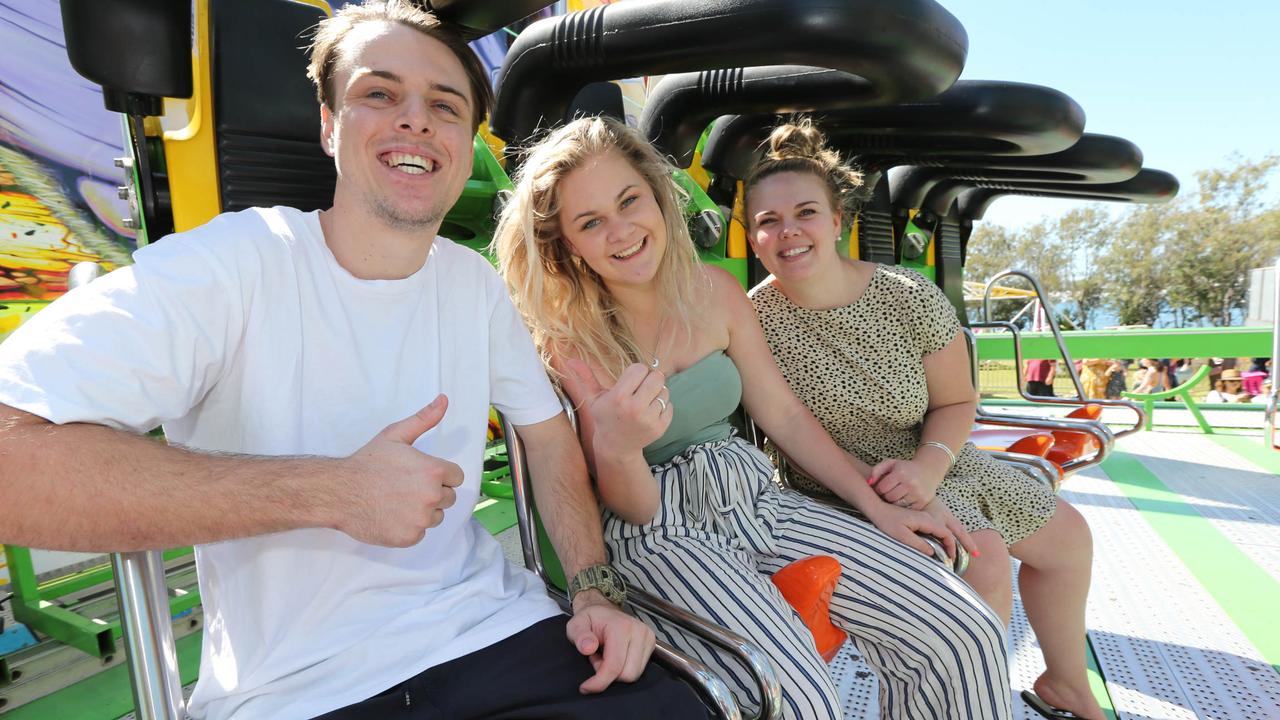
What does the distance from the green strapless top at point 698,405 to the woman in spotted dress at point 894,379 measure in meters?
0.29

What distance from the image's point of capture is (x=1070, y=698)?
66.6 inches

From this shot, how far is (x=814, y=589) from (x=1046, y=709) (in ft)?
3.36

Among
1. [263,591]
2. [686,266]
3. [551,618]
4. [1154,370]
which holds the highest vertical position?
[686,266]

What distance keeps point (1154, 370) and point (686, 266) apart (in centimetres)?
812

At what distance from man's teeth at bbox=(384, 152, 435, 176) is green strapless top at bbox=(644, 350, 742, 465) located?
64 cm

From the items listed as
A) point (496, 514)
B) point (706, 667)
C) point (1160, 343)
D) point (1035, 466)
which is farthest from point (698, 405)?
point (1160, 343)

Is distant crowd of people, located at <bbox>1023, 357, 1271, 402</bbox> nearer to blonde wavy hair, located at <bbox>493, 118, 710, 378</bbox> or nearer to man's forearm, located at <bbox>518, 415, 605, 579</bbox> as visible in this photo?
blonde wavy hair, located at <bbox>493, 118, 710, 378</bbox>

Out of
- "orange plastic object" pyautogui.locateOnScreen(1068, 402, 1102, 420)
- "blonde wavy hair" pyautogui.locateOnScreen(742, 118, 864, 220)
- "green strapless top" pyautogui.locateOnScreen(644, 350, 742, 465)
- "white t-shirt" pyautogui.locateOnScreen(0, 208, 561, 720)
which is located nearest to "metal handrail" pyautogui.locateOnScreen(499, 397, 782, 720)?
"white t-shirt" pyautogui.locateOnScreen(0, 208, 561, 720)

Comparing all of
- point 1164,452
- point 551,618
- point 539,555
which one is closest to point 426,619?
point 551,618

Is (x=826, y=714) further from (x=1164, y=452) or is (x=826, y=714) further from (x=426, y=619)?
(x=1164, y=452)

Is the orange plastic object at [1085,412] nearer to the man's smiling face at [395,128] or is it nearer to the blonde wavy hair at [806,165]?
the blonde wavy hair at [806,165]

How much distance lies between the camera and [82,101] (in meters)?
2.40

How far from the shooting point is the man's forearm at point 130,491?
0.63 m

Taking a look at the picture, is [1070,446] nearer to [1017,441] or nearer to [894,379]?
[1017,441]
